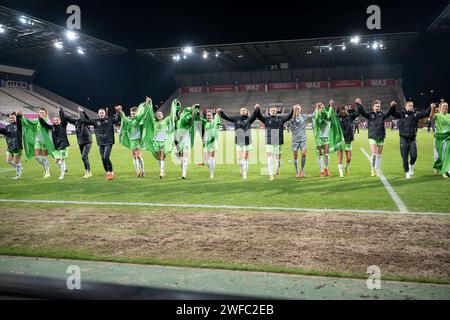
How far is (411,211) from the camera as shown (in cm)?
747

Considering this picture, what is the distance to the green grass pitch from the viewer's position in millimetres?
8609

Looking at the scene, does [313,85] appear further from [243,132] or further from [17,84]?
[243,132]

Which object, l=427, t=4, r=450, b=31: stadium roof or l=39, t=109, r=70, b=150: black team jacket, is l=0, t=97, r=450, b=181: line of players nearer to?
l=39, t=109, r=70, b=150: black team jacket

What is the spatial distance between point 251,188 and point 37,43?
157 ft

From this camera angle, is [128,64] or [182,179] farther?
[128,64]

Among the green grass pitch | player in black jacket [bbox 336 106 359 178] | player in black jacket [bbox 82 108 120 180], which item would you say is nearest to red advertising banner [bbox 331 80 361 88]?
the green grass pitch

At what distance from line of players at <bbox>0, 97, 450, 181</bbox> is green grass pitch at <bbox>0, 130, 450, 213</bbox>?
1.64 ft

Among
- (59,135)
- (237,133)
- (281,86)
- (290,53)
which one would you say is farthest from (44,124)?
(281,86)

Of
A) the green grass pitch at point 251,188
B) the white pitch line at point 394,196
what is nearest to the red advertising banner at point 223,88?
the green grass pitch at point 251,188

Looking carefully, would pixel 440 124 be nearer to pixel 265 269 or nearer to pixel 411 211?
pixel 411 211

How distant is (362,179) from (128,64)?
48258mm

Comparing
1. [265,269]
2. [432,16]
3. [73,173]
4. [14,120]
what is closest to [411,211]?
[265,269]

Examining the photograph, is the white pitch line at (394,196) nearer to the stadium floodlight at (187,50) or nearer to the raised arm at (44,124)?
the raised arm at (44,124)

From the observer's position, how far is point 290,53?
59.7 meters
